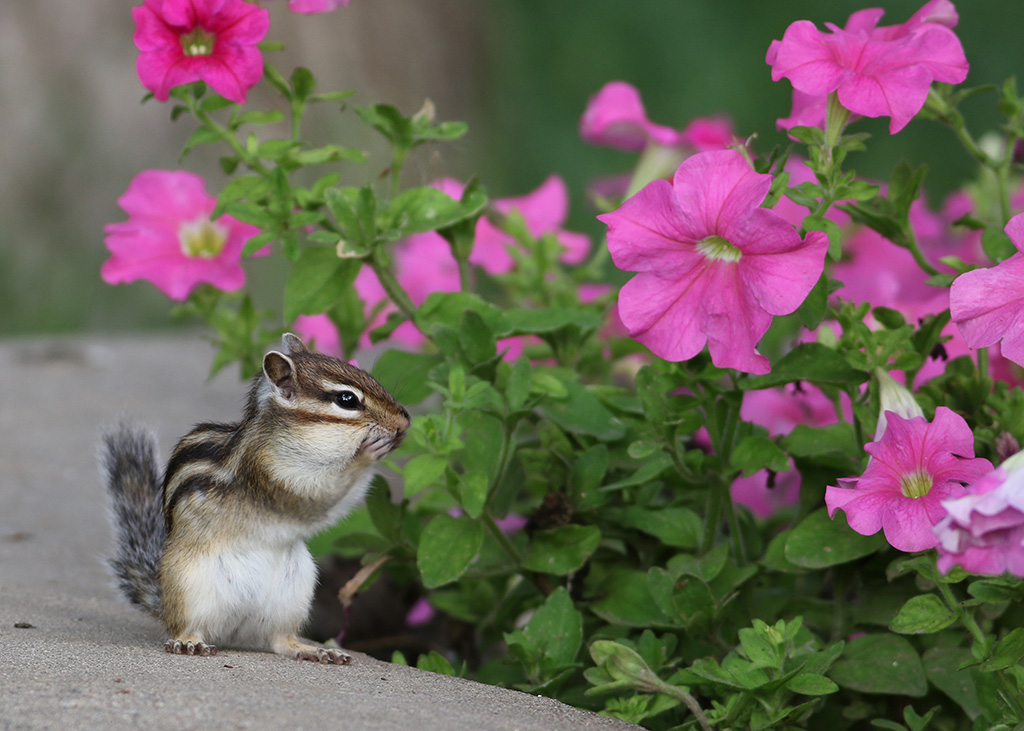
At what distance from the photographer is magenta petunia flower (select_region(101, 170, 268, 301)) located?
7.68 ft

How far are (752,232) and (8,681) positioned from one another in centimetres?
118

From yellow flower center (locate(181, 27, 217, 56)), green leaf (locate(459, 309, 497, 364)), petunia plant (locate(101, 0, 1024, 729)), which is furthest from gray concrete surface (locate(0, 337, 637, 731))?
yellow flower center (locate(181, 27, 217, 56))

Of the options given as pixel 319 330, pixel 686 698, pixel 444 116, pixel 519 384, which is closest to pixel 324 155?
pixel 519 384

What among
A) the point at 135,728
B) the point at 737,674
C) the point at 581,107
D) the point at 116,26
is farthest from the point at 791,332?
the point at 116,26

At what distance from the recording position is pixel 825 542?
187 centimetres

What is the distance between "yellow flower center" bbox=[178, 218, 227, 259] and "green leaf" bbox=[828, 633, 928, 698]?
1.48m

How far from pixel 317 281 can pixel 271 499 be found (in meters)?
0.45

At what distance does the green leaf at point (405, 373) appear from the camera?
213 centimetres

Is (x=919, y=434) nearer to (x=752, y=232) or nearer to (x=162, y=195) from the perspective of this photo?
(x=752, y=232)

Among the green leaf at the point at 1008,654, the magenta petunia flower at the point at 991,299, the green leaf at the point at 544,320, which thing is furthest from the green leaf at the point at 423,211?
the green leaf at the point at 1008,654

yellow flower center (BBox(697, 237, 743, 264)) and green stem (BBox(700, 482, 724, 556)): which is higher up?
yellow flower center (BBox(697, 237, 743, 264))

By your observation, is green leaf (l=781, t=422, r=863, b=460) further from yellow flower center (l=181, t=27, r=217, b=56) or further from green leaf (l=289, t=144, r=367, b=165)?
yellow flower center (l=181, t=27, r=217, b=56)

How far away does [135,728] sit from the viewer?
1.35 meters

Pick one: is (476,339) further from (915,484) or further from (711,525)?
(915,484)
